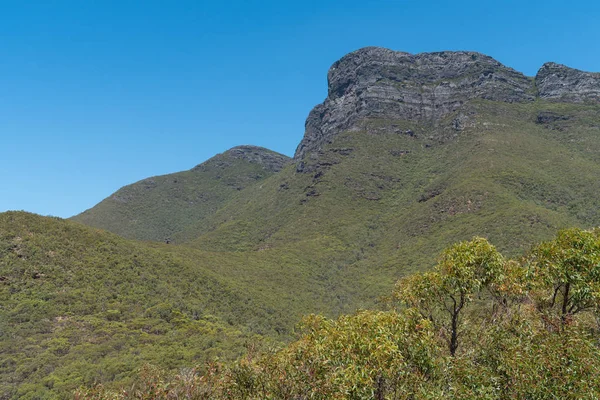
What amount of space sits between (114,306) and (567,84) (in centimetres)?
22365

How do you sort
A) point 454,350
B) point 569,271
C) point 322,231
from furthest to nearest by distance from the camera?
1. point 322,231
2. point 454,350
3. point 569,271

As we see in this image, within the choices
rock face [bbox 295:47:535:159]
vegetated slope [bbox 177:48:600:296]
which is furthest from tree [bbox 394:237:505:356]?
rock face [bbox 295:47:535:159]

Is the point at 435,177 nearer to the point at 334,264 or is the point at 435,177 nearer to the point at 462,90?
the point at 334,264

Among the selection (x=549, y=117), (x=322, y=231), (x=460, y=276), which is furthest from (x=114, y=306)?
(x=549, y=117)

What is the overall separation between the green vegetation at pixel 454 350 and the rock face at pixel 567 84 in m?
202

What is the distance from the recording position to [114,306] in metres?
57.0

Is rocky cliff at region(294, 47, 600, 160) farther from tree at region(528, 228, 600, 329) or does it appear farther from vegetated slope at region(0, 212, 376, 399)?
tree at region(528, 228, 600, 329)

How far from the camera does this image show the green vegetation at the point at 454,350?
9875mm

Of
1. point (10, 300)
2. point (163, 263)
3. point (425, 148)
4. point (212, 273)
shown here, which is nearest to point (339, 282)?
point (212, 273)

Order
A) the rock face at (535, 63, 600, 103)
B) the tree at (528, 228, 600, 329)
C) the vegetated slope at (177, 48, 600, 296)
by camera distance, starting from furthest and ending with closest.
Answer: the rock face at (535, 63, 600, 103) < the vegetated slope at (177, 48, 600, 296) < the tree at (528, 228, 600, 329)

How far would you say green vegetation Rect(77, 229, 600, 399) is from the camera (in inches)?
389

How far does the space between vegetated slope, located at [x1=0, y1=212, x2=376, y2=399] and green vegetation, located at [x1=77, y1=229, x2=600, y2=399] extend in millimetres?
31115

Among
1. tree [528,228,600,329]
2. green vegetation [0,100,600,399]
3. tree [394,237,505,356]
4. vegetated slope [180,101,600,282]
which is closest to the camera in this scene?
tree [528,228,600,329]

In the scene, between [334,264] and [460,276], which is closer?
[460,276]
